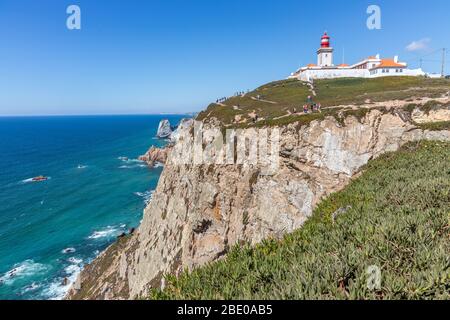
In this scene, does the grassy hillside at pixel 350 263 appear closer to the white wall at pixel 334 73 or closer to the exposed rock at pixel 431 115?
the exposed rock at pixel 431 115

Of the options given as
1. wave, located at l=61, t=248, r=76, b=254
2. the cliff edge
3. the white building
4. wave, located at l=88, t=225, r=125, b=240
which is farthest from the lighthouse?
wave, located at l=61, t=248, r=76, b=254

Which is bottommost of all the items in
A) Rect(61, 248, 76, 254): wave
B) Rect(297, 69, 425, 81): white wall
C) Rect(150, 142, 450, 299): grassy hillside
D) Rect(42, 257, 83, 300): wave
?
Rect(42, 257, 83, 300): wave

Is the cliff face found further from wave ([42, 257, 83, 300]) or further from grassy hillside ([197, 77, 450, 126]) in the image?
grassy hillside ([197, 77, 450, 126])

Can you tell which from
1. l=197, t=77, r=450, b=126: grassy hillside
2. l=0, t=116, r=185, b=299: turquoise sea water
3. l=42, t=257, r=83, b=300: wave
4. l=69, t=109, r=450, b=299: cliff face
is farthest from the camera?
l=0, t=116, r=185, b=299: turquoise sea water

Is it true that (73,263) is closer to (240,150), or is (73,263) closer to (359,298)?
(240,150)

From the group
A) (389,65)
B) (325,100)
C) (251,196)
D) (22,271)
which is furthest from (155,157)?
(251,196)

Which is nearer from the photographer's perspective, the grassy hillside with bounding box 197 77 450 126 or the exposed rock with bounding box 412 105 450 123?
the exposed rock with bounding box 412 105 450 123

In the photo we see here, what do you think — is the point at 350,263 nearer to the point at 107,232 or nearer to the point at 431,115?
the point at 431,115

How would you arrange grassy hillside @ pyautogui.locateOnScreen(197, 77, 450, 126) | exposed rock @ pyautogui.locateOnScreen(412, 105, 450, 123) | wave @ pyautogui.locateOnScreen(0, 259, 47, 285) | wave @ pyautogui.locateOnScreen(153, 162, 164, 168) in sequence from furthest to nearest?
wave @ pyautogui.locateOnScreen(153, 162, 164, 168), wave @ pyautogui.locateOnScreen(0, 259, 47, 285), grassy hillside @ pyautogui.locateOnScreen(197, 77, 450, 126), exposed rock @ pyautogui.locateOnScreen(412, 105, 450, 123)
